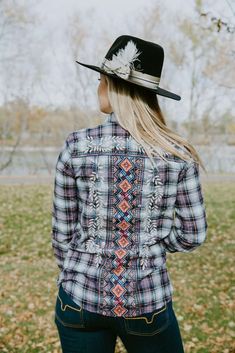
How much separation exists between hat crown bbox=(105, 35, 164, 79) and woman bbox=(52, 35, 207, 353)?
0.13 metres

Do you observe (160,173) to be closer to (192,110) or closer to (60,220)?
(60,220)

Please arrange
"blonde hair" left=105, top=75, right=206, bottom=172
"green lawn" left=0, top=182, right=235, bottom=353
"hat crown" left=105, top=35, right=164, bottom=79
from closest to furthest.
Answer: "blonde hair" left=105, top=75, right=206, bottom=172 → "hat crown" left=105, top=35, right=164, bottom=79 → "green lawn" left=0, top=182, right=235, bottom=353

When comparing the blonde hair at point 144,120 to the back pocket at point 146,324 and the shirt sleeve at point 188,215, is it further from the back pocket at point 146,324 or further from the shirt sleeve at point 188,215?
the back pocket at point 146,324

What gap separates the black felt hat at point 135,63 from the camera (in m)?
1.78

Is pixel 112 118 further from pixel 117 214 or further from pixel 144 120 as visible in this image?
pixel 117 214

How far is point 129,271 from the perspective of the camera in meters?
1.72

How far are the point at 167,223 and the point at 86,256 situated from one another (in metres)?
0.36

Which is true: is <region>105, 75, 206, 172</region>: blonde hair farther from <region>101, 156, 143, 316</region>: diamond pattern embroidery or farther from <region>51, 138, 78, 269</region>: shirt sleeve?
<region>51, 138, 78, 269</region>: shirt sleeve

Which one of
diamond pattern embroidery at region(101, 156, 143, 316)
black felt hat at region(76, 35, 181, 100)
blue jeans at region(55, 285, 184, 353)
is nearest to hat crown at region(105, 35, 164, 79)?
black felt hat at region(76, 35, 181, 100)

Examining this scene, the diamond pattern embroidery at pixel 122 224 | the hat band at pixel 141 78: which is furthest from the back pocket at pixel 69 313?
the hat band at pixel 141 78

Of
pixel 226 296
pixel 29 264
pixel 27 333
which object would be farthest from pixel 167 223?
pixel 29 264

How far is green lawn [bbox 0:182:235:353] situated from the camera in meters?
4.61

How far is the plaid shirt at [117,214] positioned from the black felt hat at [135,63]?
0.19 m

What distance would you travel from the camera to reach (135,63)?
6.22ft
